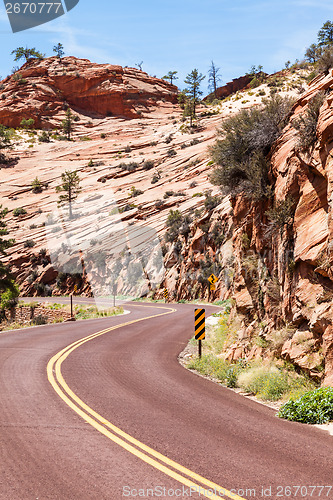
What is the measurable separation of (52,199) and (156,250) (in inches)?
1282

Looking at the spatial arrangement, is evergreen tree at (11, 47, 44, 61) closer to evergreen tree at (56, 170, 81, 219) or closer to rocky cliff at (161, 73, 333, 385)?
evergreen tree at (56, 170, 81, 219)

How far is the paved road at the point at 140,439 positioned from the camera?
417cm

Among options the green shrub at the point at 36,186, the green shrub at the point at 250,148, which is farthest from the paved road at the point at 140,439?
the green shrub at the point at 36,186

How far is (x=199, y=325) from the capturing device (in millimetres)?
12367

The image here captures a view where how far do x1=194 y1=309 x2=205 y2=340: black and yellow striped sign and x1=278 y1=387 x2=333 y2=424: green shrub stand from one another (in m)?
5.25

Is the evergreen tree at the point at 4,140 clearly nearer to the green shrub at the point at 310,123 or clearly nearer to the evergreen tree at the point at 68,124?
the evergreen tree at the point at 68,124

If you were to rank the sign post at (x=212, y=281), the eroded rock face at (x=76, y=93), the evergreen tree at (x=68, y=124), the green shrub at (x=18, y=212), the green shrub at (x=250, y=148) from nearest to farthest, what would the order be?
the green shrub at (x=250, y=148) < the sign post at (x=212, y=281) < the green shrub at (x=18, y=212) < the evergreen tree at (x=68, y=124) < the eroded rock face at (x=76, y=93)

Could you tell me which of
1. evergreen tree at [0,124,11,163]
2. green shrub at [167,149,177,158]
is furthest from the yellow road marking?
evergreen tree at [0,124,11,163]

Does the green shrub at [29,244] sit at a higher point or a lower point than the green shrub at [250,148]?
lower

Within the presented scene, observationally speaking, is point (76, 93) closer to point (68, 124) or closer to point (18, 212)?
point (68, 124)

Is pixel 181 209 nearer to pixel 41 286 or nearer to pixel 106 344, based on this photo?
pixel 41 286

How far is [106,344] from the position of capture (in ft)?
46.5

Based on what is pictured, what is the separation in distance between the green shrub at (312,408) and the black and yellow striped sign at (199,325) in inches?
207

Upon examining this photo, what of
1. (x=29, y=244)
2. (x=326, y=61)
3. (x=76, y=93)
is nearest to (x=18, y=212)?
(x=29, y=244)
